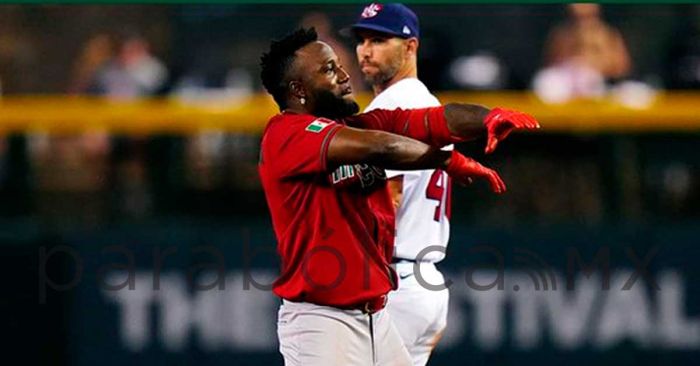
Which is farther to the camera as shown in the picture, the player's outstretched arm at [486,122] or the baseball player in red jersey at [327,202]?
the baseball player in red jersey at [327,202]

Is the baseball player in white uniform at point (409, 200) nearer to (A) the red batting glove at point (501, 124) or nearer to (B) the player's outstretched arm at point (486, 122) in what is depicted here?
(B) the player's outstretched arm at point (486, 122)

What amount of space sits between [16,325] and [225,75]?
209cm

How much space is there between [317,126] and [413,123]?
0.44m

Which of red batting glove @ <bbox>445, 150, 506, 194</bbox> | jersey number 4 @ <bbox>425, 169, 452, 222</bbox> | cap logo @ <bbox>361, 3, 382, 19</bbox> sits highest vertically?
cap logo @ <bbox>361, 3, 382, 19</bbox>

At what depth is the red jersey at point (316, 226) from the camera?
15.6ft

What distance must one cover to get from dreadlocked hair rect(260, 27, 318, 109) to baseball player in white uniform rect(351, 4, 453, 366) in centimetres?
81

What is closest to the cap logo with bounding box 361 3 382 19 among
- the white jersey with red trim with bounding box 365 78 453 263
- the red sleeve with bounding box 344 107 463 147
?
the white jersey with red trim with bounding box 365 78 453 263

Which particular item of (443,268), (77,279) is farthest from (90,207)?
(443,268)

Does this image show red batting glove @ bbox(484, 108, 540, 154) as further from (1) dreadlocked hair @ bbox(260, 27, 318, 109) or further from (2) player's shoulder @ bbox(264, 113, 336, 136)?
(1) dreadlocked hair @ bbox(260, 27, 318, 109)

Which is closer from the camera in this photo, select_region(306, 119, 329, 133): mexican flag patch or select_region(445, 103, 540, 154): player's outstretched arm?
select_region(445, 103, 540, 154): player's outstretched arm

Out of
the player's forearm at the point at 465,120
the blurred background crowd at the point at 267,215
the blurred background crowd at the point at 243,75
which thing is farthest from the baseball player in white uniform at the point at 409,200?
the blurred background crowd at the point at 243,75

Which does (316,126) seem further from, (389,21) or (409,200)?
(389,21)

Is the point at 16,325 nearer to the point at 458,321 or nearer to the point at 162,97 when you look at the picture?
the point at 162,97

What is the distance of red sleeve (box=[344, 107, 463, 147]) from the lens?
4816 millimetres
